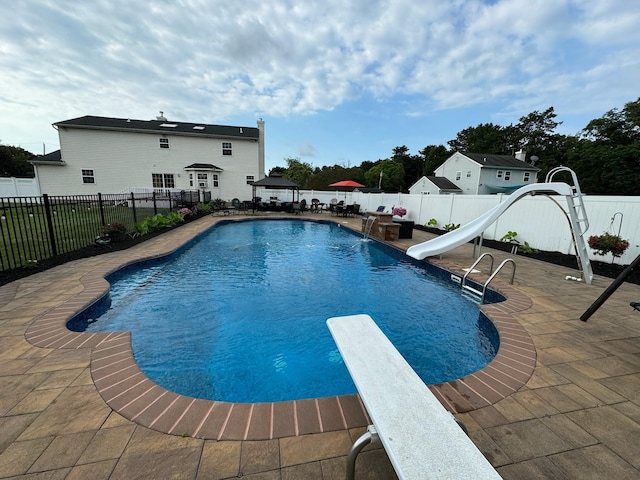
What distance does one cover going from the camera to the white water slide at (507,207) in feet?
16.8

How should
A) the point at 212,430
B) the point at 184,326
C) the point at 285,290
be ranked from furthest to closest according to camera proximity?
the point at 285,290, the point at 184,326, the point at 212,430

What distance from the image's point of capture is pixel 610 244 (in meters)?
5.84

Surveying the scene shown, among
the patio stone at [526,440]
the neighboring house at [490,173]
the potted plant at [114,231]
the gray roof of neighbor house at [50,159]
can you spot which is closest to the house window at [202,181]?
the gray roof of neighbor house at [50,159]

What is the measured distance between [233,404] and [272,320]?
7.76 ft

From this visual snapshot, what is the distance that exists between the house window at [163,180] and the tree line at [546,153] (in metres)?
25.8

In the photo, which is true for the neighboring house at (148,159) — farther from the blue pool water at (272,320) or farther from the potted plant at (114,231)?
the blue pool water at (272,320)

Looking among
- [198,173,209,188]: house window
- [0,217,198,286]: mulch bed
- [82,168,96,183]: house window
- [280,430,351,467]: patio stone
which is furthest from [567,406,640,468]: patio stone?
[82,168,96,183]: house window

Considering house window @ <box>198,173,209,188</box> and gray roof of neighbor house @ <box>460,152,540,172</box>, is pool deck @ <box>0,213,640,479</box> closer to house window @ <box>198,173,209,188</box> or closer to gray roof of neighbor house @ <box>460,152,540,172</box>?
house window @ <box>198,173,209,188</box>

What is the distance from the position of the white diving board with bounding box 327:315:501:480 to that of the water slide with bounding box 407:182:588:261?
16.6 feet

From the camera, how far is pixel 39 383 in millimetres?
2244

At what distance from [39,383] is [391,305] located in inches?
186

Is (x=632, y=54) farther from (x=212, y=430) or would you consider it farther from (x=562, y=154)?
(x=562, y=154)

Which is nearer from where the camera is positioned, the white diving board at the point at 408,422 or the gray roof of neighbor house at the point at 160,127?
the white diving board at the point at 408,422

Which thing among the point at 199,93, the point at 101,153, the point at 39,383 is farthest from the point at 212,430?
the point at 101,153
